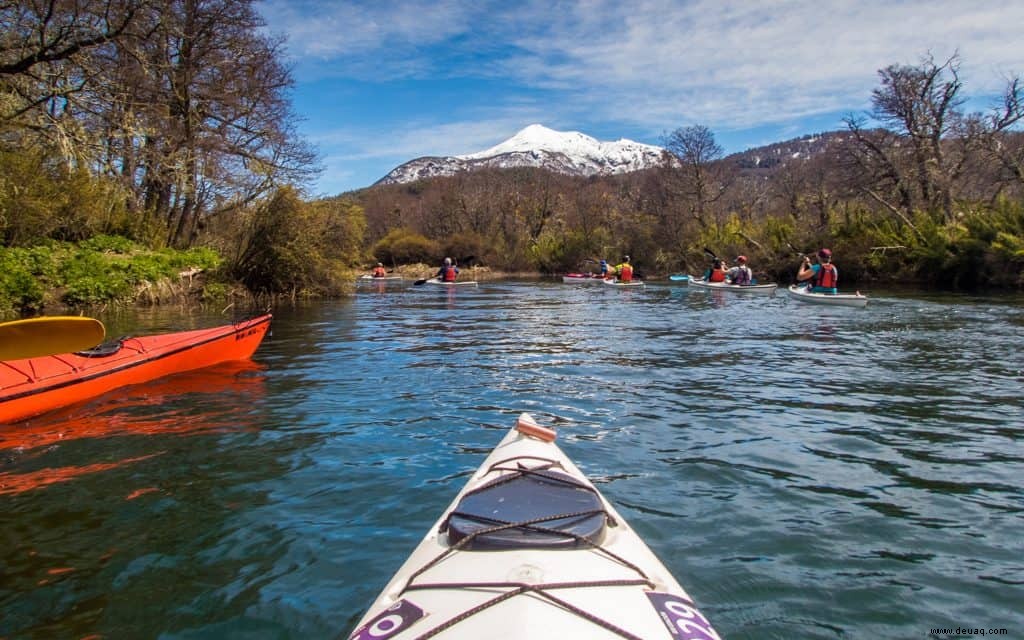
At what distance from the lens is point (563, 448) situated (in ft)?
17.3

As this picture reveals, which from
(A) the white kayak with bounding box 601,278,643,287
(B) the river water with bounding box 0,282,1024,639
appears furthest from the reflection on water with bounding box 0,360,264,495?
(A) the white kayak with bounding box 601,278,643,287

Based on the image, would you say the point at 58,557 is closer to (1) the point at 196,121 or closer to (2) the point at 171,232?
(1) the point at 196,121

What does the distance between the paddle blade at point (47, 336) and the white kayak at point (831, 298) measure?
16.3 metres

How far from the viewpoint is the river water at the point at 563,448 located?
297 centimetres

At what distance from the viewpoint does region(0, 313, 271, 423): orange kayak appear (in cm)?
580

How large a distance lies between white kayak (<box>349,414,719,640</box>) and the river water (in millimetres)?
635

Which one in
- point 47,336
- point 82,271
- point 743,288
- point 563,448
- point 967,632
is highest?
point 82,271

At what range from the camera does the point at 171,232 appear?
21.4 m

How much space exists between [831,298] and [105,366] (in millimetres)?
16442

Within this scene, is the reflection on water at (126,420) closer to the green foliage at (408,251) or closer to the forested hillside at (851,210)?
the forested hillside at (851,210)

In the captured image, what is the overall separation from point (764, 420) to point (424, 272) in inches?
1695

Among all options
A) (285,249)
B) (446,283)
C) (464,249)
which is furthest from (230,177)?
(464,249)

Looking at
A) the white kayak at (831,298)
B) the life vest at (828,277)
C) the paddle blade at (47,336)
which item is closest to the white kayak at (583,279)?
the white kayak at (831,298)

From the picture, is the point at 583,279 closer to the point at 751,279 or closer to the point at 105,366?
the point at 751,279
